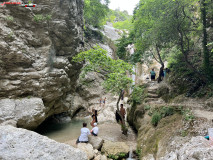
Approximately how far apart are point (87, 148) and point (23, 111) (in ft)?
20.1

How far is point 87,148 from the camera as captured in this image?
6.72m

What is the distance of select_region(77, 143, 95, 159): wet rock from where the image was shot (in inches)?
250

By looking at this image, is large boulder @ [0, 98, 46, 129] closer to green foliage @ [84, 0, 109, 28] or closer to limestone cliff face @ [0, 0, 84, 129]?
limestone cliff face @ [0, 0, 84, 129]

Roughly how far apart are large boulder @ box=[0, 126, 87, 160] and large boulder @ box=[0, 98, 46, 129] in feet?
18.8

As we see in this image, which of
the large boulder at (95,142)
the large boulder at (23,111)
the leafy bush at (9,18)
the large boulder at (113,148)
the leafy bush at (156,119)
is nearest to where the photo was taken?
the large boulder at (113,148)

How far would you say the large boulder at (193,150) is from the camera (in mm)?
3737

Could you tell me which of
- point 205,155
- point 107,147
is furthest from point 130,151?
point 205,155

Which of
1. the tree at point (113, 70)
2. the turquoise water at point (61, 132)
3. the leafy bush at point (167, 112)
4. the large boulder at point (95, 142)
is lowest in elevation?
the turquoise water at point (61, 132)

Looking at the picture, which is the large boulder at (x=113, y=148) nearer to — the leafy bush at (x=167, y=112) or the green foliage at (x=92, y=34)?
the leafy bush at (x=167, y=112)

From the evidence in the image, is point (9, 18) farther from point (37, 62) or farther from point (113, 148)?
point (113, 148)

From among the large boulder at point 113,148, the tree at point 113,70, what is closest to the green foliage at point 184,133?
the large boulder at point 113,148

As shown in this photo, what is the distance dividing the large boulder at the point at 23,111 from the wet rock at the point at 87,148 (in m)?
5.31

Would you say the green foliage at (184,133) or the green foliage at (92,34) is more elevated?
the green foliage at (92,34)

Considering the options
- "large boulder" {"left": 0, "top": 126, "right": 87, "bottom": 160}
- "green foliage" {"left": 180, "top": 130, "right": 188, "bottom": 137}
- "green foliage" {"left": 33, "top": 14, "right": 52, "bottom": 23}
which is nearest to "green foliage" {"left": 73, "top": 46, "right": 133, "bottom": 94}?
"green foliage" {"left": 180, "top": 130, "right": 188, "bottom": 137}
